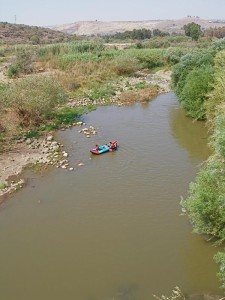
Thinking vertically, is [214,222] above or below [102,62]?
below

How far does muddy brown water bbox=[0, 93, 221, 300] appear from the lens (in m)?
13.9

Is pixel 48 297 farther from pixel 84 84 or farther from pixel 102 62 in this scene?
pixel 102 62

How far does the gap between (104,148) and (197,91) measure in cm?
984

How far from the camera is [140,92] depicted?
43.5m

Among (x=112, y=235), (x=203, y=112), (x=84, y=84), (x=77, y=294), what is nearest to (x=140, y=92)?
(x=84, y=84)

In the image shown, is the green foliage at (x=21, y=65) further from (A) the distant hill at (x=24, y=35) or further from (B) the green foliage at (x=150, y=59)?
(A) the distant hill at (x=24, y=35)

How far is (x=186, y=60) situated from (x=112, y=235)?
25.0 m

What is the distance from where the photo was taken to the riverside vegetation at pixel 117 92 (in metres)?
15.0

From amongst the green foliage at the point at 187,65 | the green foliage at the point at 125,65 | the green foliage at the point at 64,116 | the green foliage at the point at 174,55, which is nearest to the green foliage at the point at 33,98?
the green foliage at the point at 64,116

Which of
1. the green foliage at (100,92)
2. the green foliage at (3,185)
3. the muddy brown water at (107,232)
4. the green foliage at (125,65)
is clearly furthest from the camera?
the green foliage at (125,65)

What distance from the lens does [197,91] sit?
1238 inches

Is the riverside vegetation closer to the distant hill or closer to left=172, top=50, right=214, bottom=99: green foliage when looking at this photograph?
left=172, top=50, right=214, bottom=99: green foliage

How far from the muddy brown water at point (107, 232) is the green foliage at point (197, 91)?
590cm

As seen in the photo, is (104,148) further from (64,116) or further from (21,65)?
(21,65)
